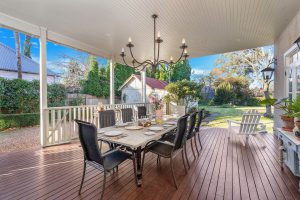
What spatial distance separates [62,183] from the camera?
2.36 metres

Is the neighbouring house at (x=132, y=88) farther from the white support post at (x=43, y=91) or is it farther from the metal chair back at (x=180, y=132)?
the metal chair back at (x=180, y=132)

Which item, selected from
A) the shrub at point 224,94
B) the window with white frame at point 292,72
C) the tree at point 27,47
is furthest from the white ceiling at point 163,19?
the tree at point 27,47

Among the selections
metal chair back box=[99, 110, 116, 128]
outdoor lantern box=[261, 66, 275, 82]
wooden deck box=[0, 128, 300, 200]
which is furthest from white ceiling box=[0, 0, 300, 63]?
wooden deck box=[0, 128, 300, 200]

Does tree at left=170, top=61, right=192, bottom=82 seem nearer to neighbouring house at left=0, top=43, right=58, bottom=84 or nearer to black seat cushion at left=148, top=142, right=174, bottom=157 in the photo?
neighbouring house at left=0, top=43, right=58, bottom=84

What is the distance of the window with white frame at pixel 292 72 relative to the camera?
378 centimetres

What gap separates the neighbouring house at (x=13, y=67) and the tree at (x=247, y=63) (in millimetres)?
10463

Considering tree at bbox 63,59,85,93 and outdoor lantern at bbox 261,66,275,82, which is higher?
tree at bbox 63,59,85,93

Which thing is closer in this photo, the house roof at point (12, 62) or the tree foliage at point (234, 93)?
the house roof at point (12, 62)

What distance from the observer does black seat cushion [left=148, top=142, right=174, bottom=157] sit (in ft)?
7.94

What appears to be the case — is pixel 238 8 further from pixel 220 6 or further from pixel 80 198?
pixel 80 198

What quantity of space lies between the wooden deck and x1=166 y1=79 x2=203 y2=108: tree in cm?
410

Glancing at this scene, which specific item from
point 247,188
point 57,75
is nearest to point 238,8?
point 247,188

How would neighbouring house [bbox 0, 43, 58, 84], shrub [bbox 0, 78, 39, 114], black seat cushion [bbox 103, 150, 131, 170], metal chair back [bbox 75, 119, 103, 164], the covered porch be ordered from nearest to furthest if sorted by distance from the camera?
metal chair back [bbox 75, 119, 103, 164] → black seat cushion [bbox 103, 150, 131, 170] → the covered porch → shrub [bbox 0, 78, 39, 114] → neighbouring house [bbox 0, 43, 58, 84]

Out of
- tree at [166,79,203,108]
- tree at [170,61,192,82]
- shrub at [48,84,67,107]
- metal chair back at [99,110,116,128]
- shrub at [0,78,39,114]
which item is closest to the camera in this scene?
metal chair back at [99,110,116,128]
